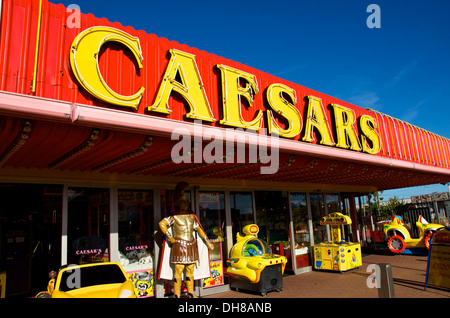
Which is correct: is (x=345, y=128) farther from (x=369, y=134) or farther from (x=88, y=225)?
(x=88, y=225)

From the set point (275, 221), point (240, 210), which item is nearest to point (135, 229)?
point (240, 210)

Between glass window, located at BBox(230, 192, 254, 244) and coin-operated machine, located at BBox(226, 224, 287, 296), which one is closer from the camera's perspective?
coin-operated machine, located at BBox(226, 224, 287, 296)

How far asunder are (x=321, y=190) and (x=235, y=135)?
751 centimetres

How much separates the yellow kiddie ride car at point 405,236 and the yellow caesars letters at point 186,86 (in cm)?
1146

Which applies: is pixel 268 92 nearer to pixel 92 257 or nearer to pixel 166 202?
pixel 166 202

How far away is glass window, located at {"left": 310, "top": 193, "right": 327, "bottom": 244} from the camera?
11164mm

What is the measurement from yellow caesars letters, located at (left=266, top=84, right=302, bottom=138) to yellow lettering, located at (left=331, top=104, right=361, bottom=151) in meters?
1.42

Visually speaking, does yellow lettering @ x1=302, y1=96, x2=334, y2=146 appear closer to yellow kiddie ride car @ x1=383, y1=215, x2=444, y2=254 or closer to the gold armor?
the gold armor

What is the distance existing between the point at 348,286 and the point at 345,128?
3829mm

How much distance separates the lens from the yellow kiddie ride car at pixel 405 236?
12523 mm

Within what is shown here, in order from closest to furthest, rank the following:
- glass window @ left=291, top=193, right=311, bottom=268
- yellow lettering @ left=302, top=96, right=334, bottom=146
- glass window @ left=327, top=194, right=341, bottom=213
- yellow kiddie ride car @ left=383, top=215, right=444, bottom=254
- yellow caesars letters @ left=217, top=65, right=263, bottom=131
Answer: yellow caesars letters @ left=217, top=65, right=263, bottom=131, yellow lettering @ left=302, top=96, right=334, bottom=146, glass window @ left=291, top=193, right=311, bottom=268, glass window @ left=327, top=194, right=341, bottom=213, yellow kiddie ride car @ left=383, top=215, right=444, bottom=254

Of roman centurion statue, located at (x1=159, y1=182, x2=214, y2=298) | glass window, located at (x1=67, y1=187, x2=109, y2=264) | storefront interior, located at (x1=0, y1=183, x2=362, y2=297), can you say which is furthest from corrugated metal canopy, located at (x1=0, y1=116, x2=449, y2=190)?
roman centurion statue, located at (x1=159, y1=182, x2=214, y2=298)

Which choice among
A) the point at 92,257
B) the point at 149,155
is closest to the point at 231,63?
the point at 149,155

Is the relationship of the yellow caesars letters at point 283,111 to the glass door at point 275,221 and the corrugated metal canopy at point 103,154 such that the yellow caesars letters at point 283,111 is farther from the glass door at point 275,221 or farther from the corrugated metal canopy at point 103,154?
the glass door at point 275,221
